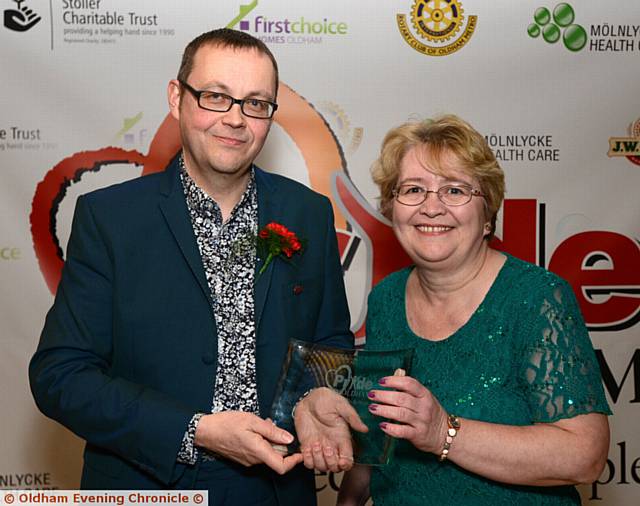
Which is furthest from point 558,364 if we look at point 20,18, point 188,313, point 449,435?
point 20,18

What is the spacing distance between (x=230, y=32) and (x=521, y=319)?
0.97 metres

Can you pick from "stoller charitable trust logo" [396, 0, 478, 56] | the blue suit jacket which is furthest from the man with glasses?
"stoller charitable trust logo" [396, 0, 478, 56]

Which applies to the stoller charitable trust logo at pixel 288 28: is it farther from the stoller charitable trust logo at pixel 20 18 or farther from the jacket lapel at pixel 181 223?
the jacket lapel at pixel 181 223

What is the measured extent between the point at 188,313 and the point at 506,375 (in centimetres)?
73

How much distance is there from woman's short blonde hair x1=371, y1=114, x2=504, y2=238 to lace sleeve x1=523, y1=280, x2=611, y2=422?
305mm

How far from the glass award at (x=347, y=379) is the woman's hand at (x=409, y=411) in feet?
0.25

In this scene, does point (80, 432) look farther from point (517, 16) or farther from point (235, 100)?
point (517, 16)

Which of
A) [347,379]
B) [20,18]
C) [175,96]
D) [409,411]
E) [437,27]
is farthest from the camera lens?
[437,27]

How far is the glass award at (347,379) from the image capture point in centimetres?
169

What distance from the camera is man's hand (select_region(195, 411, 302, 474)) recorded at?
1672 mm

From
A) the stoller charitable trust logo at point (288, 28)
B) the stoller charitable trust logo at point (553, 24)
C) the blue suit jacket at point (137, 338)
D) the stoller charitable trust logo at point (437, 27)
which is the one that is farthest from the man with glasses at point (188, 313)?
the stoller charitable trust logo at point (553, 24)

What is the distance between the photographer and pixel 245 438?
65.7 inches

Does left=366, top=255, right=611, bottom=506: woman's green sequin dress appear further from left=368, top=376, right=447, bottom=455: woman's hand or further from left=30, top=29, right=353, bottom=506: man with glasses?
left=30, top=29, right=353, bottom=506: man with glasses

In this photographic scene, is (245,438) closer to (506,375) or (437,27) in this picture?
(506,375)
